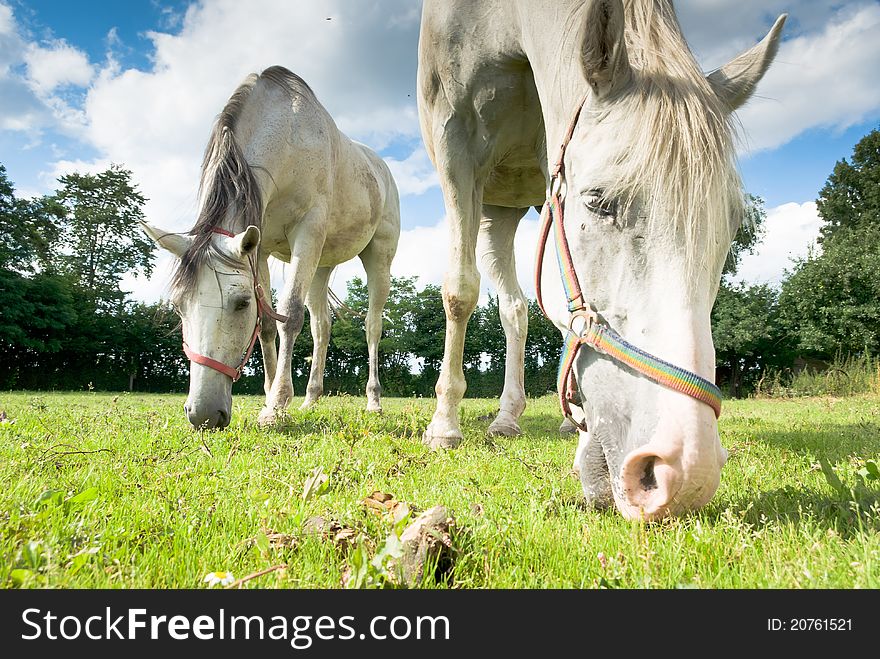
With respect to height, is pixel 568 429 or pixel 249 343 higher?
pixel 249 343

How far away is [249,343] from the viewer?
4.13 m

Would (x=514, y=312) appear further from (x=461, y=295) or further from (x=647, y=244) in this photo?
(x=647, y=244)

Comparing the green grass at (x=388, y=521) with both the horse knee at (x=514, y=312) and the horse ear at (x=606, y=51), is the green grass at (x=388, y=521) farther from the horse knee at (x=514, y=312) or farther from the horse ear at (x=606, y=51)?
the horse knee at (x=514, y=312)

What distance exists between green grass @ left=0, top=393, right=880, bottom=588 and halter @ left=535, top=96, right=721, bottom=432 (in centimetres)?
42

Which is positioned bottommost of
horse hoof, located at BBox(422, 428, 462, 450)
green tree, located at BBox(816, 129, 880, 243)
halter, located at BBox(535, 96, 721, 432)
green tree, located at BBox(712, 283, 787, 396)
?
horse hoof, located at BBox(422, 428, 462, 450)

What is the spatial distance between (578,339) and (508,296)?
315 centimetres

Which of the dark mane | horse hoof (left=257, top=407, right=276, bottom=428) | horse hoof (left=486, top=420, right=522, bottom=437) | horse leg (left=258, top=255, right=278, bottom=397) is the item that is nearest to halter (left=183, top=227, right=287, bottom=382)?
the dark mane

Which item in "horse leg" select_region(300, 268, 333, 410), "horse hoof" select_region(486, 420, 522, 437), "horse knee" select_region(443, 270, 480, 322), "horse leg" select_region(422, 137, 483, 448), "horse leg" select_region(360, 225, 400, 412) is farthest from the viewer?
"horse leg" select_region(360, 225, 400, 412)

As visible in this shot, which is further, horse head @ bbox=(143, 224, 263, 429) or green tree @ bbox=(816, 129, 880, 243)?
green tree @ bbox=(816, 129, 880, 243)

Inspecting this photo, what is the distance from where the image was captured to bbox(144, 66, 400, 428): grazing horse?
12.6ft

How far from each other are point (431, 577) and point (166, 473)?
1.68 m

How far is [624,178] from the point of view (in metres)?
1.82

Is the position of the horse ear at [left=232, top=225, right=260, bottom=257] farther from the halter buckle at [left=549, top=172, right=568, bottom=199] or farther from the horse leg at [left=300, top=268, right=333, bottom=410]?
the horse leg at [left=300, top=268, right=333, bottom=410]

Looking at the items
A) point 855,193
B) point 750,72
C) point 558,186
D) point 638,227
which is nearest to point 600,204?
point 638,227
